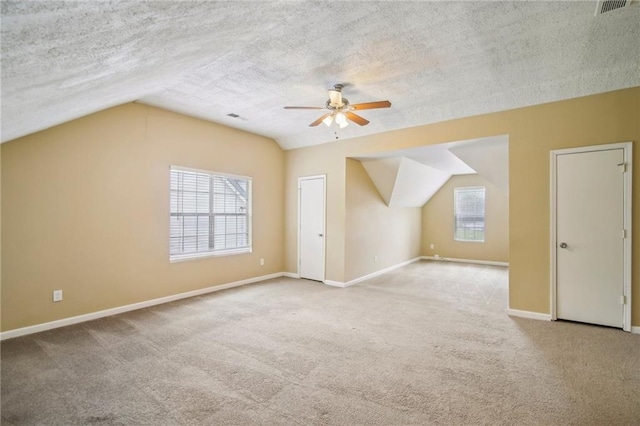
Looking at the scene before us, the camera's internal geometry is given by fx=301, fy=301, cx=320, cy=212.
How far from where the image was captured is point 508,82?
3.54m

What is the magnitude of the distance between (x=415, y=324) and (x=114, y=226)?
4.06 meters

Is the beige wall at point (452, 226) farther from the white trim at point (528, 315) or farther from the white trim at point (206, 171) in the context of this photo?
the white trim at point (206, 171)

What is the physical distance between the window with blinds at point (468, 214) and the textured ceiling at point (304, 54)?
4.74 meters

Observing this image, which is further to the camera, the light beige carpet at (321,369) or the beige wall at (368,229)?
the beige wall at (368,229)

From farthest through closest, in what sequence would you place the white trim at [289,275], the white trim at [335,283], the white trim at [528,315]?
the white trim at [289,275] → the white trim at [335,283] → the white trim at [528,315]

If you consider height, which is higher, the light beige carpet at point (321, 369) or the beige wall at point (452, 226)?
the beige wall at point (452, 226)

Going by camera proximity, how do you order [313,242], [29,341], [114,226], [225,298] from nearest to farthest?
[29,341], [114,226], [225,298], [313,242]

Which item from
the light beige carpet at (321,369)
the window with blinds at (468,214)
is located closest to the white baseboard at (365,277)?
the light beige carpet at (321,369)

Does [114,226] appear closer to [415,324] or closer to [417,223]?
[415,324]

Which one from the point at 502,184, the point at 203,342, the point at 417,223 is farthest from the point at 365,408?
the point at 417,223

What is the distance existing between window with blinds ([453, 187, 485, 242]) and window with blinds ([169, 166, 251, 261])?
5.98 m

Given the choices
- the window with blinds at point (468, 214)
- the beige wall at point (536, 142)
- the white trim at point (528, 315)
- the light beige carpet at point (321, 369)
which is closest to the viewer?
the light beige carpet at point (321, 369)

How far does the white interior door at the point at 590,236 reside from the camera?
3445 mm

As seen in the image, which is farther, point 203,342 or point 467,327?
point 467,327
